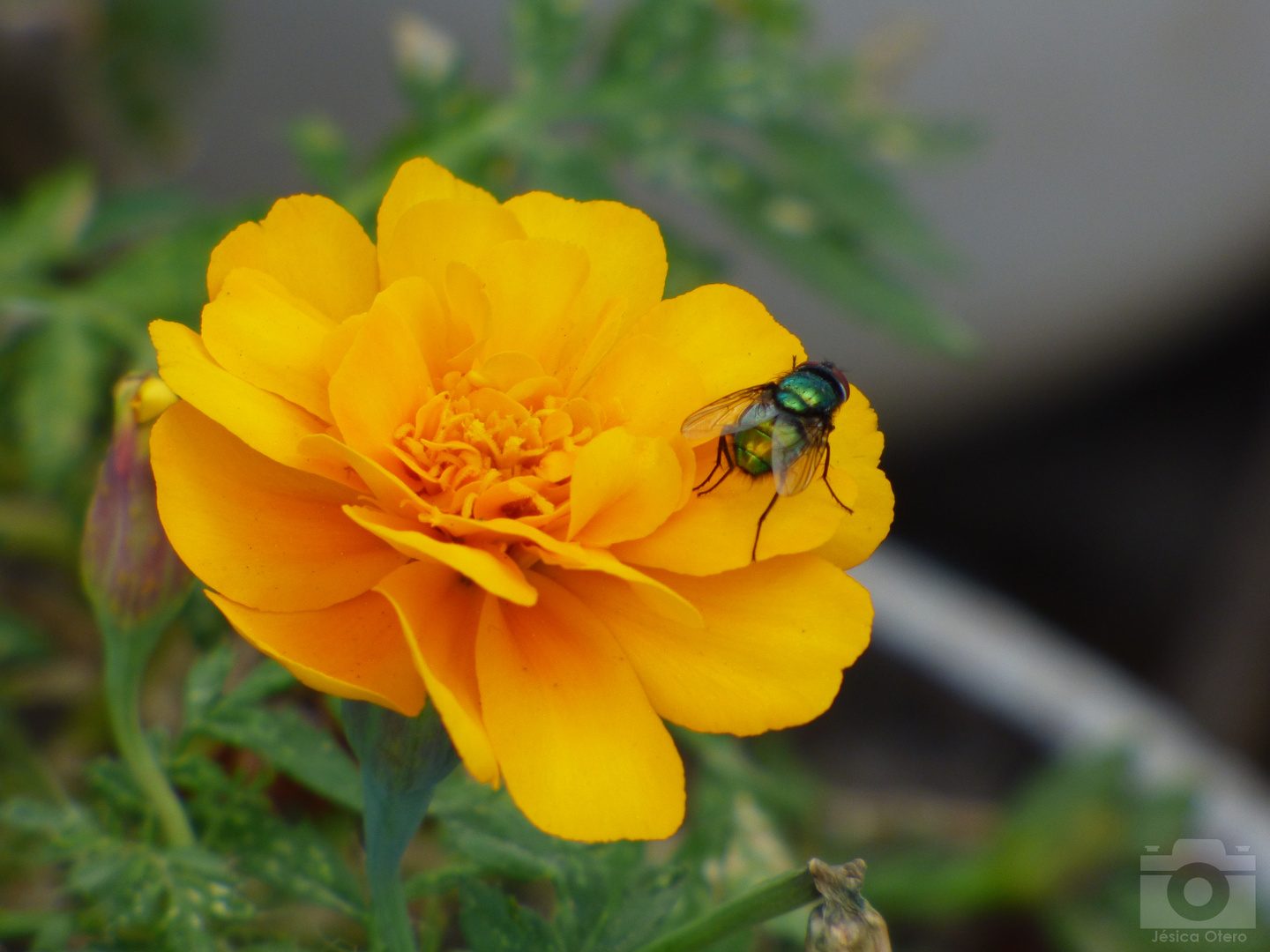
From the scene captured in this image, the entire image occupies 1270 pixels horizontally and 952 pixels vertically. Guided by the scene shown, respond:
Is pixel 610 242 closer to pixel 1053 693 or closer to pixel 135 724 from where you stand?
pixel 135 724

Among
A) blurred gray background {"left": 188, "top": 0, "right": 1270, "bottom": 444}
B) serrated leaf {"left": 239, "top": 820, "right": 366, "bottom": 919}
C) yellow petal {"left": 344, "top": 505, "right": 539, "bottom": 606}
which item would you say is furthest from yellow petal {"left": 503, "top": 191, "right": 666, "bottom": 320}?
blurred gray background {"left": 188, "top": 0, "right": 1270, "bottom": 444}

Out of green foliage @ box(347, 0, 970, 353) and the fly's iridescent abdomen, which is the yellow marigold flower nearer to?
the fly's iridescent abdomen

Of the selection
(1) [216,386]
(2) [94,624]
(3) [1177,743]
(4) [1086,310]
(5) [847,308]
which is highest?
(4) [1086,310]

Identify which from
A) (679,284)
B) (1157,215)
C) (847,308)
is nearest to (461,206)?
(679,284)

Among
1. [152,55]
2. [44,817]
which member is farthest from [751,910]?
[152,55]

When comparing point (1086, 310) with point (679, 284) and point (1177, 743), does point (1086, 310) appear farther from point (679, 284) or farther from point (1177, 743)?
point (679, 284)

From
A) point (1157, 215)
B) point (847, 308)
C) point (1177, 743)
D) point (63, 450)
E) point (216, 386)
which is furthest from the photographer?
point (1157, 215)

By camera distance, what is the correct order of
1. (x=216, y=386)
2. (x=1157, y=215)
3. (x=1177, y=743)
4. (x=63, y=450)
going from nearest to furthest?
(x=216, y=386), (x=63, y=450), (x=1177, y=743), (x=1157, y=215)
